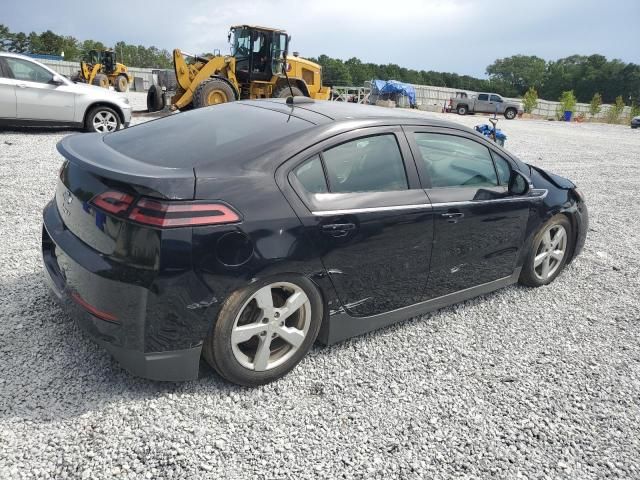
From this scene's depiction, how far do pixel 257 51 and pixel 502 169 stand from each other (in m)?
12.7

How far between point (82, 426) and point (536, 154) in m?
13.9

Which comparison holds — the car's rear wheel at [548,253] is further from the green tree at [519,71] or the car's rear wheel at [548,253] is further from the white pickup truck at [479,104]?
the green tree at [519,71]

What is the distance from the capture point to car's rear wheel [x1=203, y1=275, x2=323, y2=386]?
2354 mm

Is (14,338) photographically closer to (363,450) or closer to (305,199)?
(305,199)

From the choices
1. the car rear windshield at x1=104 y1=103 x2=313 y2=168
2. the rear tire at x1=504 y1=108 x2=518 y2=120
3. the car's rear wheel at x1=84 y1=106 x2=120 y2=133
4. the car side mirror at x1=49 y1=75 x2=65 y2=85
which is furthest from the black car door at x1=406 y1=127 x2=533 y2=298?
the rear tire at x1=504 y1=108 x2=518 y2=120

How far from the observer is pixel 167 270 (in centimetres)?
211

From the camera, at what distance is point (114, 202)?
7.16 ft

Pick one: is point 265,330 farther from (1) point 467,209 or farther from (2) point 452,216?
(1) point 467,209

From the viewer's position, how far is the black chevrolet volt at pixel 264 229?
2164 mm

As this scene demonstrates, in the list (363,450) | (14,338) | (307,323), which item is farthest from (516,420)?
(14,338)

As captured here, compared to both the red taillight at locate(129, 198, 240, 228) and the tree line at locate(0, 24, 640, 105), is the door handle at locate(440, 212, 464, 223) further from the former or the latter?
the tree line at locate(0, 24, 640, 105)

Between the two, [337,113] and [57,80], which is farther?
[57,80]

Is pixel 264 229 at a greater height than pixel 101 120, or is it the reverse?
pixel 264 229

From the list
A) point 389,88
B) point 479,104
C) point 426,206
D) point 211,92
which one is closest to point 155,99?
point 211,92
